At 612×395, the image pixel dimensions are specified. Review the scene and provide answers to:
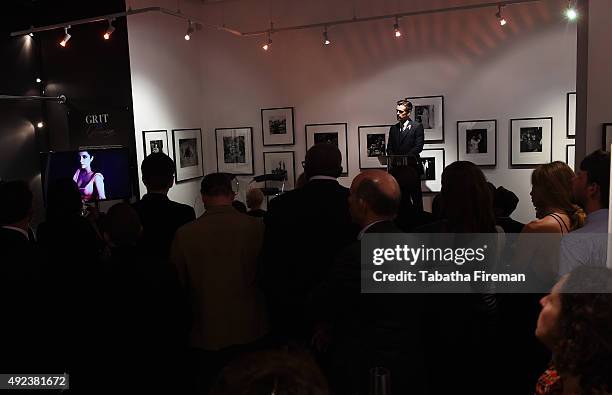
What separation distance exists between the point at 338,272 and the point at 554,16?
7.14 meters

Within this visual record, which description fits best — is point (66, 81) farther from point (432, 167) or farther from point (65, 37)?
point (432, 167)

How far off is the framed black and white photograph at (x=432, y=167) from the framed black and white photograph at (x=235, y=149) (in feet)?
10.0

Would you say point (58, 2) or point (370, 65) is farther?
point (370, 65)

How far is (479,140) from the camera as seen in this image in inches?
342

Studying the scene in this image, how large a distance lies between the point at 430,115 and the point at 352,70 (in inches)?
58.9

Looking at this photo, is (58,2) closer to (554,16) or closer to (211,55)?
(211,55)

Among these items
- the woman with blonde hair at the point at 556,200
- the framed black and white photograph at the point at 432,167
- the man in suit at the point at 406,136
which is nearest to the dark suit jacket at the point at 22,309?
the woman with blonde hair at the point at 556,200

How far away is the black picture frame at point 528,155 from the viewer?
8.34m

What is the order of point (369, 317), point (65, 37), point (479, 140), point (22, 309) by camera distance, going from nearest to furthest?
point (369, 317) → point (22, 309) → point (65, 37) → point (479, 140)

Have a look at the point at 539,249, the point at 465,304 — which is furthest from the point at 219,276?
the point at 539,249

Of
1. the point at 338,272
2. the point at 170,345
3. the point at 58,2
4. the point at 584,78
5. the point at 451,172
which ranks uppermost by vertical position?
the point at 58,2

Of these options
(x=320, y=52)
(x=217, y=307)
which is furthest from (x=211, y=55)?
(x=217, y=307)

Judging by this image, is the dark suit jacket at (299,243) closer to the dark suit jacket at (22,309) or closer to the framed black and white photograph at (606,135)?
the dark suit jacket at (22,309)

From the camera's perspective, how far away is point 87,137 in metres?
8.09
